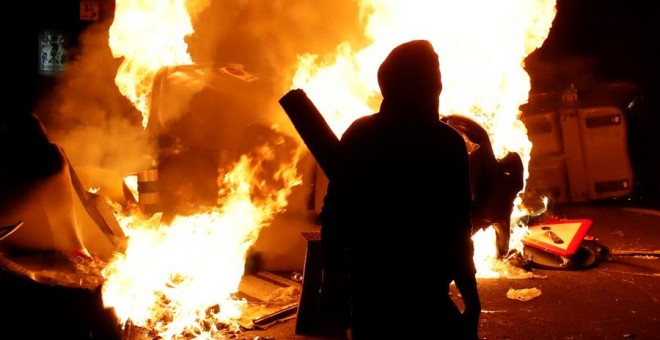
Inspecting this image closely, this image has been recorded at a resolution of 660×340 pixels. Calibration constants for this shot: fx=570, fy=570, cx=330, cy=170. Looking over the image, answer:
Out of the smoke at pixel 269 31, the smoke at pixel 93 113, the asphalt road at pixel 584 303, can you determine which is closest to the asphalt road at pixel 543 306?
the asphalt road at pixel 584 303

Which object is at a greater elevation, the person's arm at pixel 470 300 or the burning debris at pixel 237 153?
the burning debris at pixel 237 153

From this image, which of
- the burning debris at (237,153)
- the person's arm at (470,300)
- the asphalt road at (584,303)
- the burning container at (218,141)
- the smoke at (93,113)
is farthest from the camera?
the smoke at (93,113)

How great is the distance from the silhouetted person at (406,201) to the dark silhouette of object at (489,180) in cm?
382

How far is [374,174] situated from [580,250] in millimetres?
6108

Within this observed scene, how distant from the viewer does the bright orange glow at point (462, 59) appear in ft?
25.7

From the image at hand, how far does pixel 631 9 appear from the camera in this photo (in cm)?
1295

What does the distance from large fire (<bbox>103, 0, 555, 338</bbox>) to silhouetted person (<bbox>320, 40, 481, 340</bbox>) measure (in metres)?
3.19

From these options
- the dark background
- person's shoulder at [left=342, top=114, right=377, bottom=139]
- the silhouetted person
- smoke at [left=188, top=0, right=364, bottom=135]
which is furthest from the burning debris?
the dark background

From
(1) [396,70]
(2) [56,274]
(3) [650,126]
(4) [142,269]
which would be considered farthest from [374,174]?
(3) [650,126]

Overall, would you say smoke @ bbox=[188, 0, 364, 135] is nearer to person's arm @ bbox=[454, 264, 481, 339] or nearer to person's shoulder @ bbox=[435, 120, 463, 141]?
person's shoulder @ bbox=[435, 120, 463, 141]

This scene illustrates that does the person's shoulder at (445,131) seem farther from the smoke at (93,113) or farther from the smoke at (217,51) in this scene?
the smoke at (217,51)

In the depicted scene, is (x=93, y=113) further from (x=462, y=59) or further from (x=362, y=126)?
(x=362, y=126)

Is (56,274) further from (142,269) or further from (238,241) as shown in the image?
(238,241)

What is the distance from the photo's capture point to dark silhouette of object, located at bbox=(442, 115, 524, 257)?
628 centimetres
